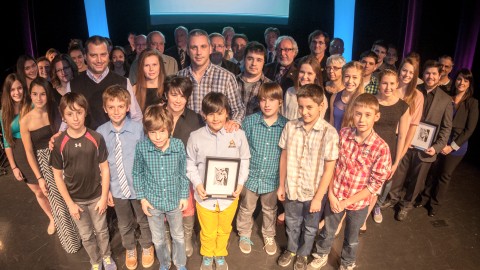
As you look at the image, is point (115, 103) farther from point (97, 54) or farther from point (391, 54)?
point (391, 54)

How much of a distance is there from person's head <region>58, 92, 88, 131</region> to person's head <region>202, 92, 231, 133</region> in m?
0.98

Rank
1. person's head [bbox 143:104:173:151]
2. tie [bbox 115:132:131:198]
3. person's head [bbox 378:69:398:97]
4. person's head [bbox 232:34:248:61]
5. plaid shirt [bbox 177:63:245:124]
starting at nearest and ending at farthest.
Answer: person's head [bbox 143:104:173:151], tie [bbox 115:132:131:198], person's head [bbox 378:69:398:97], plaid shirt [bbox 177:63:245:124], person's head [bbox 232:34:248:61]

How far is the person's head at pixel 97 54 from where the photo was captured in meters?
3.10

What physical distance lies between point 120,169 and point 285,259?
1773 mm

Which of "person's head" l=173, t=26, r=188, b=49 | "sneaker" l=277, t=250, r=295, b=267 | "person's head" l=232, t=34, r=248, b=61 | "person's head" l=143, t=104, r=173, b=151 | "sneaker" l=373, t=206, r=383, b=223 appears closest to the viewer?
"person's head" l=143, t=104, r=173, b=151

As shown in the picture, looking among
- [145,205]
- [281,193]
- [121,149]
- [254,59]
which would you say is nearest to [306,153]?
[281,193]

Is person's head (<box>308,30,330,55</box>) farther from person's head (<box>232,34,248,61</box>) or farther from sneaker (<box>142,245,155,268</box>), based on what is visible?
sneaker (<box>142,245,155,268</box>)

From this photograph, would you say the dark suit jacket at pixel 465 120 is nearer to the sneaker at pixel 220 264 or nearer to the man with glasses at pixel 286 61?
the man with glasses at pixel 286 61

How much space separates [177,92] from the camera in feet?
9.33

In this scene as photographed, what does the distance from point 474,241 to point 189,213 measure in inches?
122

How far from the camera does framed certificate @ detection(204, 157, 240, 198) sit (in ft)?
8.99

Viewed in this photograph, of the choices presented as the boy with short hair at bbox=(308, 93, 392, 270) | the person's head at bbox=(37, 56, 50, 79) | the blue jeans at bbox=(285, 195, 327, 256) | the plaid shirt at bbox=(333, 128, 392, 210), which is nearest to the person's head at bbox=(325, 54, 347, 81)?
the boy with short hair at bbox=(308, 93, 392, 270)

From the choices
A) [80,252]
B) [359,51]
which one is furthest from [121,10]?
[80,252]

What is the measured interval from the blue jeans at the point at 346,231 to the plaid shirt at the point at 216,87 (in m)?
1.33
